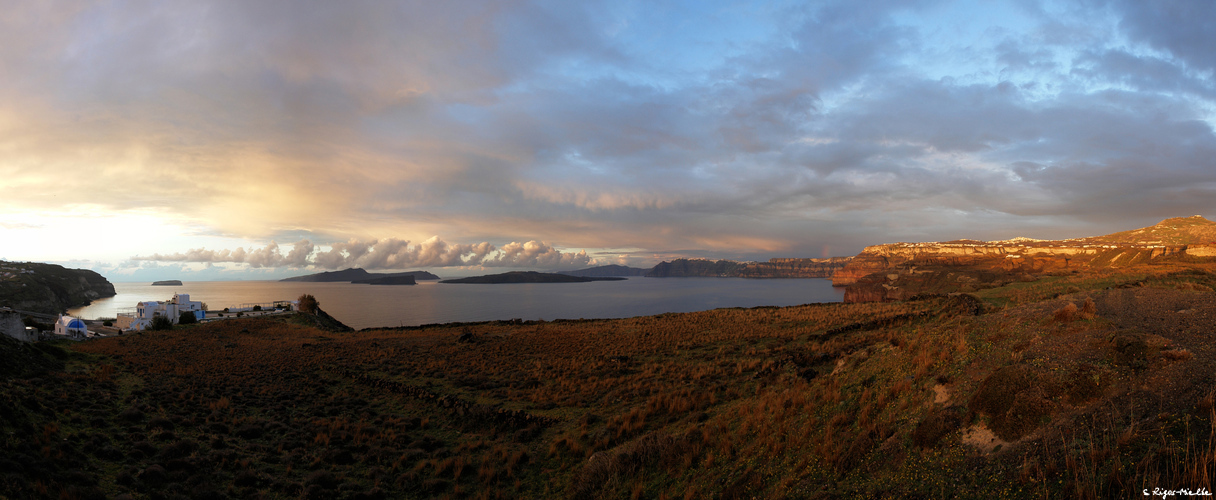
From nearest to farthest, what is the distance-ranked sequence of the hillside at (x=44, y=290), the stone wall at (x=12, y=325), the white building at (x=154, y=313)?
the stone wall at (x=12, y=325), the white building at (x=154, y=313), the hillside at (x=44, y=290)

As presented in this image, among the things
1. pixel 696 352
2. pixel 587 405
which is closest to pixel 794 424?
pixel 587 405

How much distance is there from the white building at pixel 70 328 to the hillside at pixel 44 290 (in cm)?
5543

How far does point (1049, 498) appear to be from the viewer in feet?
13.9

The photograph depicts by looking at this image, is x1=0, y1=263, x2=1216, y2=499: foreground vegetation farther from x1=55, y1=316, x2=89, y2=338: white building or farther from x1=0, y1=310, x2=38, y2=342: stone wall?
x1=55, y1=316, x2=89, y2=338: white building

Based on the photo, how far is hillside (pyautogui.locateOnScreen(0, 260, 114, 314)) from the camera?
93875 millimetres

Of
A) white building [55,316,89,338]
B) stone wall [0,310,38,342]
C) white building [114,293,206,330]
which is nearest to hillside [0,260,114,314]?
white building [114,293,206,330]

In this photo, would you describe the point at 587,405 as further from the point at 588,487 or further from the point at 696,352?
the point at 696,352

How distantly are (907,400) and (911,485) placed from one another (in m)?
2.72

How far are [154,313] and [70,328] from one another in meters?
14.2

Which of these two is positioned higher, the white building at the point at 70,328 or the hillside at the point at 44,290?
the hillside at the point at 44,290

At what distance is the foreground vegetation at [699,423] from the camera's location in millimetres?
5047

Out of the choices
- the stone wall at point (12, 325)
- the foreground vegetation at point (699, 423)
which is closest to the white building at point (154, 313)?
the stone wall at point (12, 325)

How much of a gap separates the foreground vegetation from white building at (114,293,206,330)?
4890 cm

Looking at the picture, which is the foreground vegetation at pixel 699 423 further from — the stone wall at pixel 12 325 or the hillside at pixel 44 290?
the hillside at pixel 44 290
